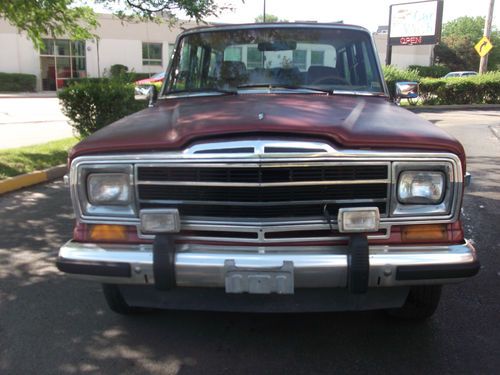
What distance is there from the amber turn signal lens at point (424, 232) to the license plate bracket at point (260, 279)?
0.67 metres

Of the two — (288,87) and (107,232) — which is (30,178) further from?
(107,232)

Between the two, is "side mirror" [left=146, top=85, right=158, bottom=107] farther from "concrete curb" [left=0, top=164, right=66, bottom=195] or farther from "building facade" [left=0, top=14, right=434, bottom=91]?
"building facade" [left=0, top=14, right=434, bottom=91]

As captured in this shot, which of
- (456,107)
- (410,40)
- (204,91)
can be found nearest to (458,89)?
(456,107)

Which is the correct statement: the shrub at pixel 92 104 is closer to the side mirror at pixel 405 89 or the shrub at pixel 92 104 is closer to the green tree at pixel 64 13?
the green tree at pixel 64 13

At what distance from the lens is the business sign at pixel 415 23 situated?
97.7 ft

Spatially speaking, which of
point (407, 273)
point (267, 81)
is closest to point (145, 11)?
point (267, 81)

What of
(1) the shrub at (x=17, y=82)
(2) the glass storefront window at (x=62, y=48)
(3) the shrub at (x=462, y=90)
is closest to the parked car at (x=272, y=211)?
(3) the shrub at (x=462, y=90)

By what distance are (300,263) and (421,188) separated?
2.52ft

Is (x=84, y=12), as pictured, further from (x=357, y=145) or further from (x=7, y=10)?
(x=357, y=145)

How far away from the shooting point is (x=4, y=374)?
2.86 m

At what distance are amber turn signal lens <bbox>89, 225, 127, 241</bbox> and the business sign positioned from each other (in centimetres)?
3054

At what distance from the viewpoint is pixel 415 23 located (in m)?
30.4

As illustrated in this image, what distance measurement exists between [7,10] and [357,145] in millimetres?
7001

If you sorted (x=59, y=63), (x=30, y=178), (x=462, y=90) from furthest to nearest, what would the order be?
(x=59, y=63), (x=462, y=90), (x=30, y=178)
